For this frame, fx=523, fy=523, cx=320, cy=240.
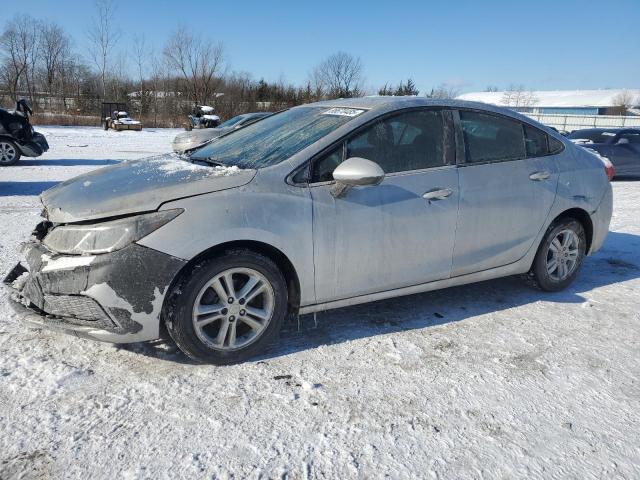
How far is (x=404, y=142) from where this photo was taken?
3.66m

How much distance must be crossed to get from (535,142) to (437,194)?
126 cm

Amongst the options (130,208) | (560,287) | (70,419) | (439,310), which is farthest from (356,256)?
(560,287)

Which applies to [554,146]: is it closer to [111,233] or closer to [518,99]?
[111,233]

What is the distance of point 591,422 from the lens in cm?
267

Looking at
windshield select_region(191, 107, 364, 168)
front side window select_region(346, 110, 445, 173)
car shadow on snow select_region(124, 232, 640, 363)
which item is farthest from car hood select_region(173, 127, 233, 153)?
front side window select_region(346, 110, 445, 173)

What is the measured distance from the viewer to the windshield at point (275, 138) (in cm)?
343

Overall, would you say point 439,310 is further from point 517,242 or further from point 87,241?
point 87,241

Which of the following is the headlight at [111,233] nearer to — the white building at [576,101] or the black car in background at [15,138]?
the black car in background at [15,138]

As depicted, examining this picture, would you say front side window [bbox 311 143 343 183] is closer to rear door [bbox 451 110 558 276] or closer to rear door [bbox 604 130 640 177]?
rear door [bbox 451 110 558 276]

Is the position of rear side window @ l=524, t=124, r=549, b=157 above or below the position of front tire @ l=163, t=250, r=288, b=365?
above

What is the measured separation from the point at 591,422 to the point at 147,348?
2.55 metres

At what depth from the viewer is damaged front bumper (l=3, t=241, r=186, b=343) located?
2781mm

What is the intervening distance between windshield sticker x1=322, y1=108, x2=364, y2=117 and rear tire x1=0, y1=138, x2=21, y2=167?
34.6ft

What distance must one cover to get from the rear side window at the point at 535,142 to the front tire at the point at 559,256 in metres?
0.61
